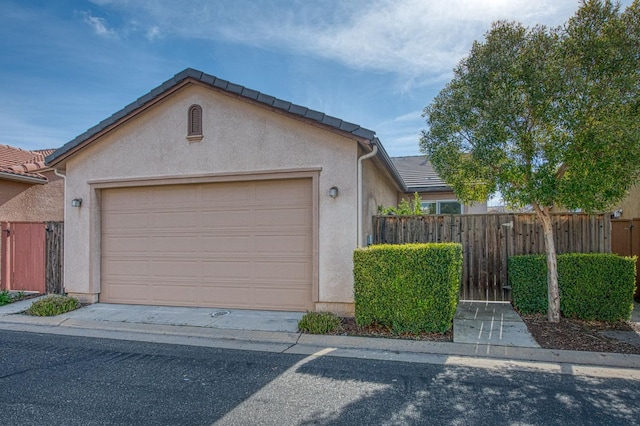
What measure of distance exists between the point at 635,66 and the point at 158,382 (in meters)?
8.15

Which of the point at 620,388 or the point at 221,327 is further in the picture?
the point at 221,327

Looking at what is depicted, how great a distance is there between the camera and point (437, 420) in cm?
359

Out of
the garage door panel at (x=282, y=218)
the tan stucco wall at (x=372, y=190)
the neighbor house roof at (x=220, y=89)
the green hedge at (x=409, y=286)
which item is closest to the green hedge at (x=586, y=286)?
the green hedge at (x=409, y=286)

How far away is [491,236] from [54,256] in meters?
10.5

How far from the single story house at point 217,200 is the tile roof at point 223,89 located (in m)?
0.02

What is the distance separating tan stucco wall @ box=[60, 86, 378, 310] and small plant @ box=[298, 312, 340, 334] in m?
0.78

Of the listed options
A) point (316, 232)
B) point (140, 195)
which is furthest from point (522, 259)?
point (140, 195)

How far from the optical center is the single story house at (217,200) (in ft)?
24.5

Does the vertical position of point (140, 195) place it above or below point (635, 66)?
below

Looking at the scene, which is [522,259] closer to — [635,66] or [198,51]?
[635,66]

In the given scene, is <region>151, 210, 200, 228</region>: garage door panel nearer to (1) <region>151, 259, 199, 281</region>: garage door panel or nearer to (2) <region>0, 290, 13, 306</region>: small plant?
(1) <region>151, 259, 199, 281</region>: garage door panel

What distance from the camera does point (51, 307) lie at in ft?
26.1

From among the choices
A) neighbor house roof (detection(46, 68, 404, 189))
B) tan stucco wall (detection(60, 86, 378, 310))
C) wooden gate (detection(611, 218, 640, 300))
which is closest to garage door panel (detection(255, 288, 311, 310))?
tan stucco wall (detection(60, 86, 378, 310))

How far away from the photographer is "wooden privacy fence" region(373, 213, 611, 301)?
25.3 feet
